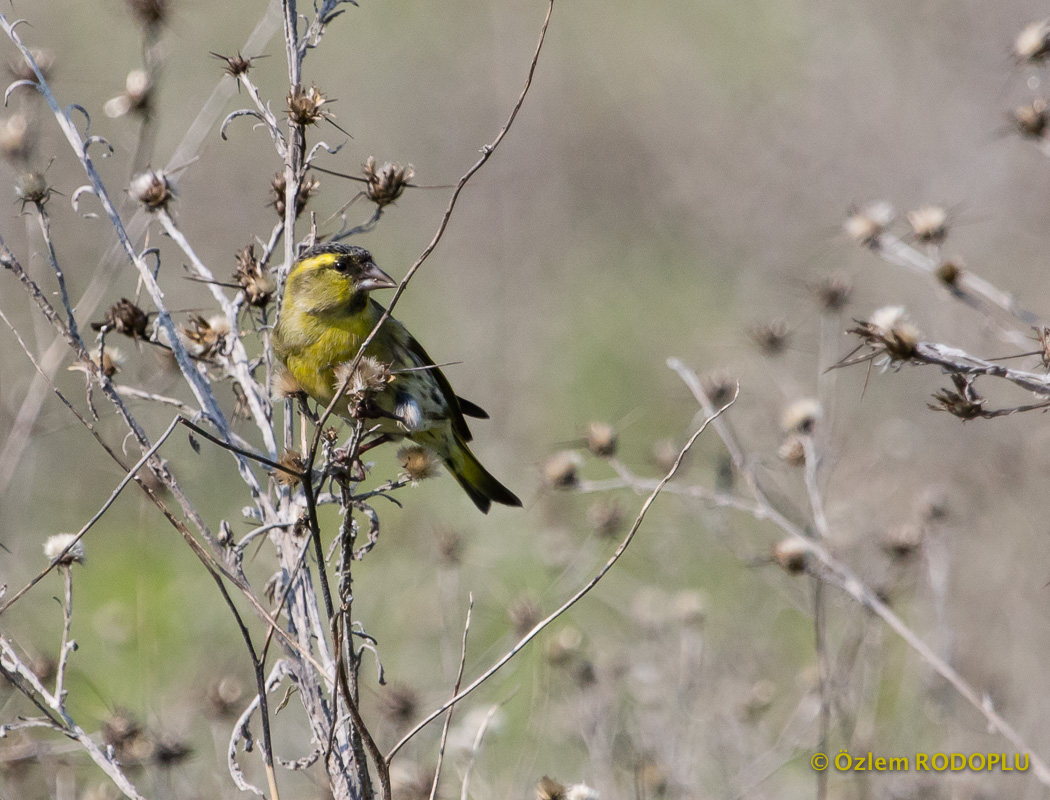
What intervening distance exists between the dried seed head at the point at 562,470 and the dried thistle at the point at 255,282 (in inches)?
60.5

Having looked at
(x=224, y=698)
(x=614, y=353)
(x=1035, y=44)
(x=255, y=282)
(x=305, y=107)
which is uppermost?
(x=614, y=353)

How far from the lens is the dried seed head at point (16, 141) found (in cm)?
357

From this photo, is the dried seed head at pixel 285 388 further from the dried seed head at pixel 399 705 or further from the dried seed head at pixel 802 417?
the dried seed head at pixel 802 417

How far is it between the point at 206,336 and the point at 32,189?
0.57 meters

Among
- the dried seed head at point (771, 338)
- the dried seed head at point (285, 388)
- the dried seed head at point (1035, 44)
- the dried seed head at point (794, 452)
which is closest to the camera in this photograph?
the dried seed head at point (285, 388)

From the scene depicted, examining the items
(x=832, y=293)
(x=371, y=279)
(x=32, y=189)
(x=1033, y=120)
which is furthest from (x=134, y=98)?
(x=1033, y=120)

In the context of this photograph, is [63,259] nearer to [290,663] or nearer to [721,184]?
[721,184]

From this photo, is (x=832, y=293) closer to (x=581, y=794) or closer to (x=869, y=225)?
(x=869, y=225)

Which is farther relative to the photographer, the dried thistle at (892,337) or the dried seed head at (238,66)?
the dried seed head at (238,66)

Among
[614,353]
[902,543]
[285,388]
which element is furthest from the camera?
[614,353]

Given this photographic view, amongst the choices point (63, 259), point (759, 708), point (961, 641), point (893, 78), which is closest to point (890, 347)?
point (759, 708)

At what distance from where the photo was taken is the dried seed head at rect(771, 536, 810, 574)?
3486 mm

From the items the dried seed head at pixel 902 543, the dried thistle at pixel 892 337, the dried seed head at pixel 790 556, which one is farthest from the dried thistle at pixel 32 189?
the dried seed head at pixel 902 543

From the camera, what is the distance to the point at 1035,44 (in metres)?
3.28
